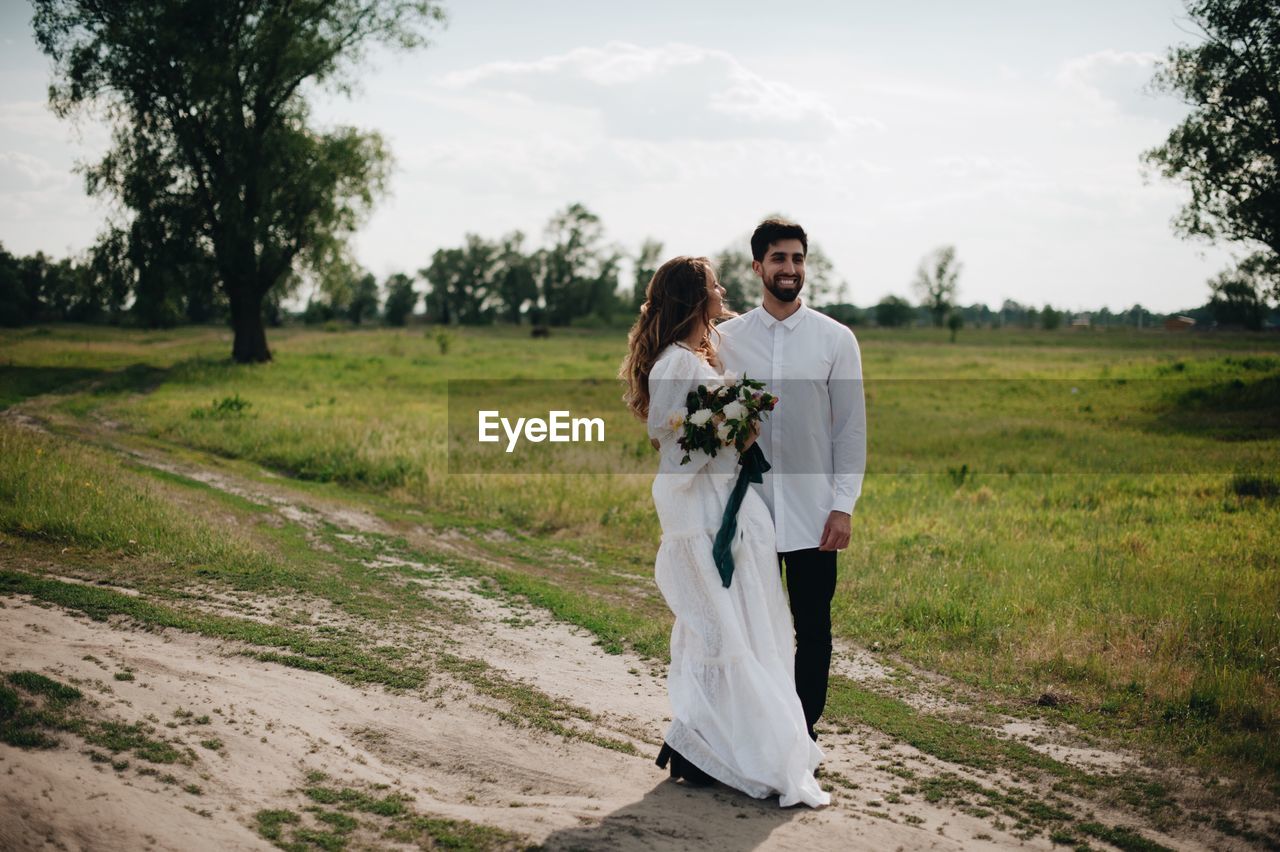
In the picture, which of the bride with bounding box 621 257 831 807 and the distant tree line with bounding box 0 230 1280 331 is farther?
the distant tree line with bounding box 0 230 1280 331

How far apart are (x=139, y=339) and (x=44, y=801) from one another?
2061 inches

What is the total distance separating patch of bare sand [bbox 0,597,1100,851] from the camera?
4449 millimetres

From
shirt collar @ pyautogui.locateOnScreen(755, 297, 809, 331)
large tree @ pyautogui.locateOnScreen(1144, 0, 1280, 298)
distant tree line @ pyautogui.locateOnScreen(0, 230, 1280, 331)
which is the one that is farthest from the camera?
distant tree line @ pyautogui.locateOnScreen(0, 230, 1280, 331)

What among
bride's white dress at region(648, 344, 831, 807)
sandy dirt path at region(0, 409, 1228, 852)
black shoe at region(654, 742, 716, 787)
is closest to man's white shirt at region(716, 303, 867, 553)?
bride's white dress at region(648, 344, 831, 807)

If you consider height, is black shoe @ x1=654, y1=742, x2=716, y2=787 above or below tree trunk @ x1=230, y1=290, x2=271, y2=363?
below

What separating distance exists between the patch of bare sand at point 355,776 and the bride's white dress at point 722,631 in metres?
0.20

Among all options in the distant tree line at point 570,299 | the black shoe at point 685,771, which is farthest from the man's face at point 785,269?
the distant tree line at point 570,299

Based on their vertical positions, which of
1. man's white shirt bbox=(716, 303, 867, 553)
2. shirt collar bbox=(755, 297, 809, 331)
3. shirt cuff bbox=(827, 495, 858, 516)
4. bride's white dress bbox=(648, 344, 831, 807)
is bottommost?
bride's white dress bbox=(648, 344, 831, 807)

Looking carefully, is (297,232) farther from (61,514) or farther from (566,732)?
(566,732)

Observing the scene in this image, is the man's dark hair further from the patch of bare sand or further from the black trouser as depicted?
the patch of bare sand

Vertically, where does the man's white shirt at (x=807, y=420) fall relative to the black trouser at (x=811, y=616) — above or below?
above

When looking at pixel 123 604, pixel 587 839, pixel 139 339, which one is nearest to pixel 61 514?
pixel 123 604

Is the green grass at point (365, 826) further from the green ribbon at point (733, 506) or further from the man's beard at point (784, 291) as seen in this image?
the man's beard at point (784, 291)

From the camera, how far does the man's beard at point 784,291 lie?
537 cm
